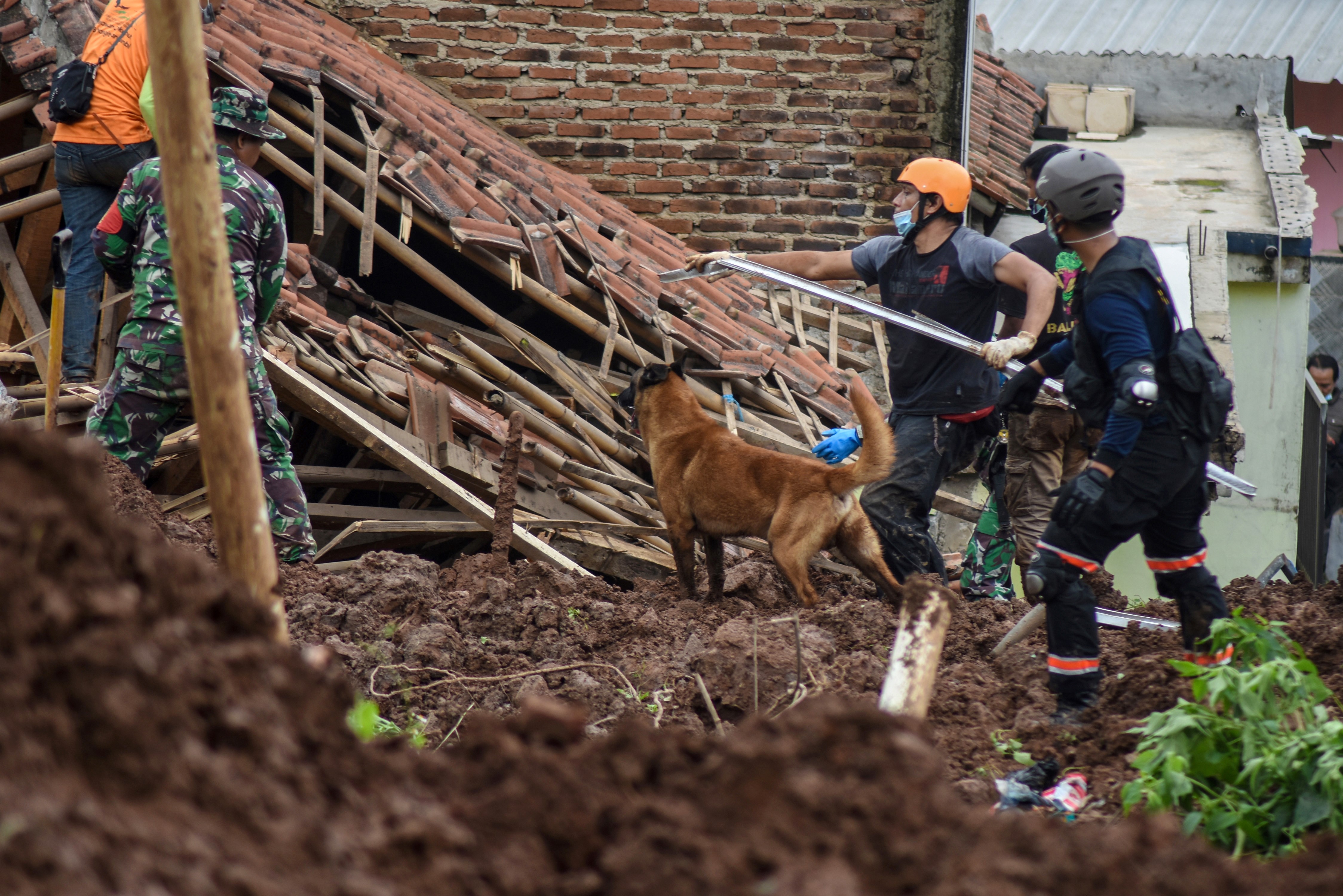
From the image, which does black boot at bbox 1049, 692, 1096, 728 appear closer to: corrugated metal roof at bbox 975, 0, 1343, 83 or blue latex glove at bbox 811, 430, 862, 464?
blue latex glove at bbox 811, 430, 862, 464

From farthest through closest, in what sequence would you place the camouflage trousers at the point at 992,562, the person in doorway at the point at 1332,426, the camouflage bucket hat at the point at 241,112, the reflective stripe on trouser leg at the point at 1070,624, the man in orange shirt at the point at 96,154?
the person in doorway at the point at 1332,426, the camouflage trousers at the point at 992,562, the man in orange shirt at the point at 96,154, the camouflage bucket hat at the point at 241,112, the reflective stripe on trouser leg at the point at 1070,624

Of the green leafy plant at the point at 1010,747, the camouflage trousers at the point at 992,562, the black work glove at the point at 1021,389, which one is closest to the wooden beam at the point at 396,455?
the camouflage trousers at the point at 992,562

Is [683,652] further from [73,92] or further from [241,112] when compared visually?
[73,92]

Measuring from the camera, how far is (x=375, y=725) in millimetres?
4273

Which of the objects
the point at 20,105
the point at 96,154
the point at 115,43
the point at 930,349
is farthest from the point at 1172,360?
the point at 20,105

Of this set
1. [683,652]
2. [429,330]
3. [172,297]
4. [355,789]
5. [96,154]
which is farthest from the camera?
[429,330]

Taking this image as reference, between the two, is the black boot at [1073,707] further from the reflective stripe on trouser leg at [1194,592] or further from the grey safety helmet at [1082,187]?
the grey safety helmet at [1082,187]

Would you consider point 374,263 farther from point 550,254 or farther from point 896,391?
point 896,391

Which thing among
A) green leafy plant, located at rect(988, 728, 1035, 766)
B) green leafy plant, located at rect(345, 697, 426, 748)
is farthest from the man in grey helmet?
green leafy plant, located at rect(345, 697, 426, 748)

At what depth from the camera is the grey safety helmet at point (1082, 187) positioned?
4418 millimetres

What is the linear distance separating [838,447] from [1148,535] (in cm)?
227

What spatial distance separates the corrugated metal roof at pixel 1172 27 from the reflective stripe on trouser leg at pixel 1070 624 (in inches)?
644

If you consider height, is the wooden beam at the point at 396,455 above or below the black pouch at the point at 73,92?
below

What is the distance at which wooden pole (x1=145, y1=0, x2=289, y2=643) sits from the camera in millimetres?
2729
